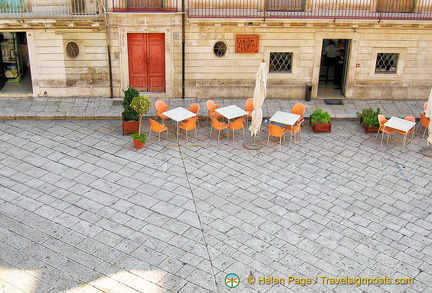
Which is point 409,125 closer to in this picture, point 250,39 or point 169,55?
point 250,39

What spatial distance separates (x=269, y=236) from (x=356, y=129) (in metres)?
7.15

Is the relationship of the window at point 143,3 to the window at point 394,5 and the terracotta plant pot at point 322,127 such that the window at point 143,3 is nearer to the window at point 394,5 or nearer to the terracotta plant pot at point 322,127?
the terracotta plant pot at point 322,127

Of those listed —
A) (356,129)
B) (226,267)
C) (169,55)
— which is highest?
(169,55)

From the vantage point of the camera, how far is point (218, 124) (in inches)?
709

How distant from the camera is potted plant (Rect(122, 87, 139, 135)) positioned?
17938mm

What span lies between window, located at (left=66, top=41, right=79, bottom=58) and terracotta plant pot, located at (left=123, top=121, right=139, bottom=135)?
3.81 metres

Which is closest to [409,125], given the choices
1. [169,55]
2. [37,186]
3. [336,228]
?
[336,228]

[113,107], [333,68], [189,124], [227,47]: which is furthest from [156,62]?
[333,68]

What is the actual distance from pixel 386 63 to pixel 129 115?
31.8ft

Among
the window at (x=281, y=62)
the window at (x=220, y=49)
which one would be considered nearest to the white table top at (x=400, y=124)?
the window at (x=281, y=62)

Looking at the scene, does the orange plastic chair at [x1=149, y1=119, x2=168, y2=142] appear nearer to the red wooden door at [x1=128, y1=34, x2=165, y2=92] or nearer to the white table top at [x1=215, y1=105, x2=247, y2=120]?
the white table top at [x1=215, y1=105, x2=247, y2=120]

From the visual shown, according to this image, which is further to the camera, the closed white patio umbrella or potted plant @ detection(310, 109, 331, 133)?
potted plant @ detection(310, 109, 331, 133)

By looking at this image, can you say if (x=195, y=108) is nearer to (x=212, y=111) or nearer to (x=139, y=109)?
(x=212, y=111)

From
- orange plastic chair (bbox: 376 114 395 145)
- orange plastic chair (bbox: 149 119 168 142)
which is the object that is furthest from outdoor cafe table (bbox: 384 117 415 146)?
orange plastic chair (bbox: 149 119 168 142)
